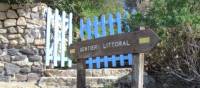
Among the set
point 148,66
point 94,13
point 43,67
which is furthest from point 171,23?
point 94,13

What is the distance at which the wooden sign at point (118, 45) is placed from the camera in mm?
5543

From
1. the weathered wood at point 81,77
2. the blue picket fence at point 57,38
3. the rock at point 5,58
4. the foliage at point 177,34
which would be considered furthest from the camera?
the blue picket fence at point 57,38

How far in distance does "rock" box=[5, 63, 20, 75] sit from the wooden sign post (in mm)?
2932

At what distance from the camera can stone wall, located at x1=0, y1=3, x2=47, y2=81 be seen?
10055mm

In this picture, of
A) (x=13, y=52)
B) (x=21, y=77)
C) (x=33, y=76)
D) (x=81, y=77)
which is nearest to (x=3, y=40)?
(x=13, y=52)

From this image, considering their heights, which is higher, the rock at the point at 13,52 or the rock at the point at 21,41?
the rock at the point at 21,41

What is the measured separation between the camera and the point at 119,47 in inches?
241

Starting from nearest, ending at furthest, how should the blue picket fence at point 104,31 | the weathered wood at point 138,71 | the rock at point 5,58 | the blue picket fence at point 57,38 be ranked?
the weathered wood at point 138,71, the blue picket fence at point 104,31, the rock at point 5,58, the blue picket fence at point 57,38

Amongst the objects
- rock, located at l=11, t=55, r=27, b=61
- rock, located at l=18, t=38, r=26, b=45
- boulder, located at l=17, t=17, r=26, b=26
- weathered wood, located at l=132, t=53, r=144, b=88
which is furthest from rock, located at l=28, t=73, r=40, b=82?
weathered wood, located at l=132, t=53, r=144, b=88

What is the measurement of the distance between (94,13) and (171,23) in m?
5.55

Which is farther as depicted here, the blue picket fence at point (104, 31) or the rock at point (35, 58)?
the rock at point (35, 58)

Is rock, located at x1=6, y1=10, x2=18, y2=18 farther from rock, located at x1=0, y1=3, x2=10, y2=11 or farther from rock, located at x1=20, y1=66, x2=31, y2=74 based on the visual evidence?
rock, located at x1=20, y1=66, x2=31, y2=74

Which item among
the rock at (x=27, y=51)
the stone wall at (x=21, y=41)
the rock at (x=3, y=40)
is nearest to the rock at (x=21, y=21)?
the stone wall at (x=21, y=41)

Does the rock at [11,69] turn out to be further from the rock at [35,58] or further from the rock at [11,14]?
the rock at [11,14]
